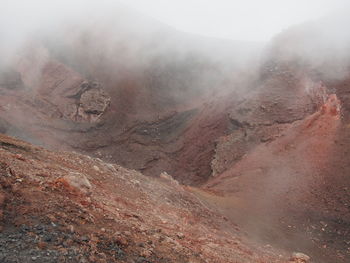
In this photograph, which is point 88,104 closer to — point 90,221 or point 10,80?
point 10,80

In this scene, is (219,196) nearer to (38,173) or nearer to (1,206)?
(38,173)

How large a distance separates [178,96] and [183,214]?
33.1m

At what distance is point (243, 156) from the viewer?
1273 inches

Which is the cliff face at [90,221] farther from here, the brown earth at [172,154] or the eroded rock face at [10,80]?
the eroded rock face at [10,80]

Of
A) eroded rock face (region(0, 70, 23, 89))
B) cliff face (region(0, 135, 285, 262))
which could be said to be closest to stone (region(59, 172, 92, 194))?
cliff face (region(0, 135, 285, 262))

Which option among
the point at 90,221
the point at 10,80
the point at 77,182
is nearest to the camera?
the point at 90,221

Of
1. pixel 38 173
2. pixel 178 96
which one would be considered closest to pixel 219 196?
pixel 38 173

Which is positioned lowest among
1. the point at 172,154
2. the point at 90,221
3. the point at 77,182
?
the point at 172,154

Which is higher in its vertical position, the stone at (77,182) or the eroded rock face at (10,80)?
the stone at (77,182)

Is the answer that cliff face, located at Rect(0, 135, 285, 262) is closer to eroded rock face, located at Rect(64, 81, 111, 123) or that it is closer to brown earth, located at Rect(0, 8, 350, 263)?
brown earth, located at Rect(0, 8, 350, 263)

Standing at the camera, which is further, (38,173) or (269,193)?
(269,193)

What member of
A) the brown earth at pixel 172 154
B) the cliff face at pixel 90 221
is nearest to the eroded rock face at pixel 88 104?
the brown earth at pixel 172 154

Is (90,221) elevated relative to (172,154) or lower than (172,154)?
elevated

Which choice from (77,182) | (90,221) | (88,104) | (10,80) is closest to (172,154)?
(88,104)
